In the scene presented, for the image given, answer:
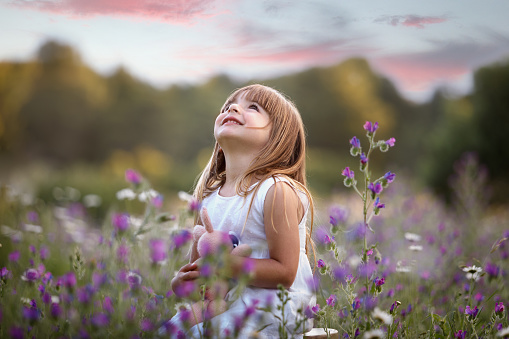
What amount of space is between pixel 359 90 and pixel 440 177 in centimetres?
881

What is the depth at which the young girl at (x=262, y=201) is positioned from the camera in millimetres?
1663

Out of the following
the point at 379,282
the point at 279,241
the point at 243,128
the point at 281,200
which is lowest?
the point at 379,282

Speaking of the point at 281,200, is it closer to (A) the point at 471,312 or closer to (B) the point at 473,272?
(A) the point at 471,312

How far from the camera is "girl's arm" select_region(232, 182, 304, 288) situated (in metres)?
1.64

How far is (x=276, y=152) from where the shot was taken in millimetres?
1935

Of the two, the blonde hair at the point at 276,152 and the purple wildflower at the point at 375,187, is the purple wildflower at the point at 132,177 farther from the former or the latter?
the purple wildflower at the point at 375,187

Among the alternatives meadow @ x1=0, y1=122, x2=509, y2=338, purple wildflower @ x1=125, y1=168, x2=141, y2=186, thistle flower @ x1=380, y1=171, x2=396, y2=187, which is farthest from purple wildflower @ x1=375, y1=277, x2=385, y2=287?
purple wildflower @ x1=125, y1=168, x2=141, y2=186

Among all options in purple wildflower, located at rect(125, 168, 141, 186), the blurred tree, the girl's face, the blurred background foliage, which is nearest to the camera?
the girl's face

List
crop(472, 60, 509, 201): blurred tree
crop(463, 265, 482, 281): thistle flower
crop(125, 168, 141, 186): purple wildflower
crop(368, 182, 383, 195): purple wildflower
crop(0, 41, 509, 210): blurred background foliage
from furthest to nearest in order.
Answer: crop(0, 41, 509, 210): blurred background foliage < crop(472, 60, 509, 201): blurred tree < crop(125, 168, 141, 186): purple wildflower < crop(463, 265, 482, 281): thistle flower < crop(368, 182, 383, 195): purple wildflower

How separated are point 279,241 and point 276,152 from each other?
0.40m

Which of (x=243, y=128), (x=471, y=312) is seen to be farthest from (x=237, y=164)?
(x=471, y=312)

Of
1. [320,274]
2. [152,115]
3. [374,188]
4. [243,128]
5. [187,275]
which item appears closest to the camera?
[374,188]

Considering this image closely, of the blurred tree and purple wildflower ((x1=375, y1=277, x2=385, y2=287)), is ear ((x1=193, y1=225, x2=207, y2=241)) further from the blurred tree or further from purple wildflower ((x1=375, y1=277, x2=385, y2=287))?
the blurred tree

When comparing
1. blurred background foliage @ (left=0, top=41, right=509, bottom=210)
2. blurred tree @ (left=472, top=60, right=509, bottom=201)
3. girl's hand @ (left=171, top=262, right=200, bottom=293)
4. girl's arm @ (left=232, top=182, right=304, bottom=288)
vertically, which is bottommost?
blurred background foliage @ (left=0, top=41, right=509, bottom=210)
